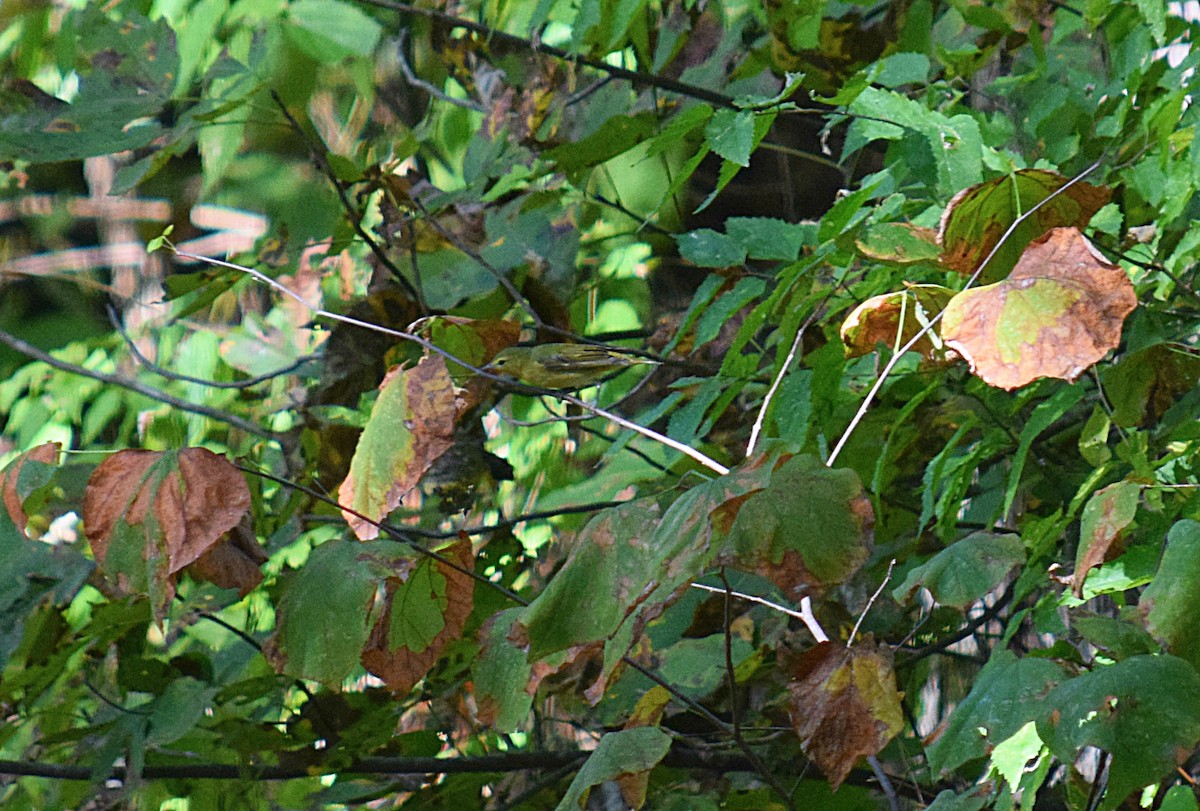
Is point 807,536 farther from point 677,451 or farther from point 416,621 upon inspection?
point 677,451

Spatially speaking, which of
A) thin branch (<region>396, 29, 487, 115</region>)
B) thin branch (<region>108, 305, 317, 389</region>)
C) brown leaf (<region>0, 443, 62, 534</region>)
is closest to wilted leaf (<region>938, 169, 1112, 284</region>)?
brown leaf (<region>0, 443, 62, 534</region>)

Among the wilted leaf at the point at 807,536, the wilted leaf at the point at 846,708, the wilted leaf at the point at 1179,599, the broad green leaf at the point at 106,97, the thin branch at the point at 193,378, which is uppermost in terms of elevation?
the broad green leaf at the point at 106,97

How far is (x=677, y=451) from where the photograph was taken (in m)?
1.13

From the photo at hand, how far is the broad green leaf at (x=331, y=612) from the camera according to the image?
0.75m

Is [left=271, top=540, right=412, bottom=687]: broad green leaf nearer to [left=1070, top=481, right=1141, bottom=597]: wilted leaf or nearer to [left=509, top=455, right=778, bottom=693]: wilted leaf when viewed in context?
[left=509, top=455, right=778, bottom=693]: wilted leaf

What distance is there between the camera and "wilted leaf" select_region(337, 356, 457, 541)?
29.2 inches

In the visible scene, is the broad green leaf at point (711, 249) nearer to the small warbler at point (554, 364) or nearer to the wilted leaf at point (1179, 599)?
the small warbler at point (554, 364)

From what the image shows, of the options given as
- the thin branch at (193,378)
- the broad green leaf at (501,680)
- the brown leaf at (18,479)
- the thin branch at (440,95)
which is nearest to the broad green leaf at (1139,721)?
the broad green leaf at (501,680)

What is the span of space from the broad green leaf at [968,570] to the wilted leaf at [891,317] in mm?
127

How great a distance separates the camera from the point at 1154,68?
3.21ft

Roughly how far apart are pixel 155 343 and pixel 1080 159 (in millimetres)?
2138

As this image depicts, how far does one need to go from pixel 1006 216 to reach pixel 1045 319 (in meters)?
0.17

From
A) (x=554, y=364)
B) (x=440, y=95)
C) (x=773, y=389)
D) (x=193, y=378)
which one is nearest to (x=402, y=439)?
(x=554, y=364)

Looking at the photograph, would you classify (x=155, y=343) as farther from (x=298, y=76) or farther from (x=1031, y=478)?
(x=1031, y=478)
